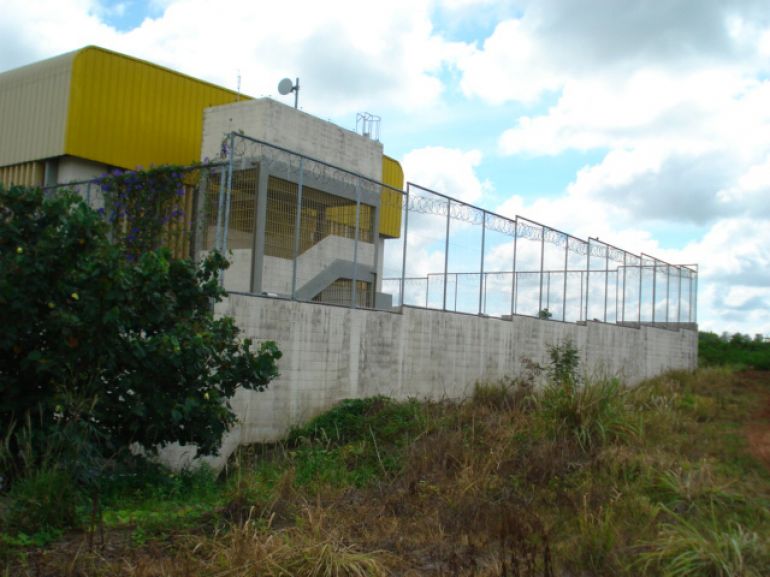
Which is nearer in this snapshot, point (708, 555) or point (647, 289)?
point (708, 555)

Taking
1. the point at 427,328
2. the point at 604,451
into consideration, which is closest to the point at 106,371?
the point at 604,451

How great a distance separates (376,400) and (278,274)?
2.62 meters

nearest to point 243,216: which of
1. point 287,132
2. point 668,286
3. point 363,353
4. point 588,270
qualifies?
point 363,353

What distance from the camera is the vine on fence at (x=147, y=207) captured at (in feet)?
38.3

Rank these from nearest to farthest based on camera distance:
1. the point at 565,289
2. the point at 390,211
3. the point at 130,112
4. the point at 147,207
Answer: the point at 147,207, the point at 390,211, the point at 130,112, the point at 565,289

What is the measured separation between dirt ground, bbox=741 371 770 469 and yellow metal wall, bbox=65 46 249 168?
11519mm

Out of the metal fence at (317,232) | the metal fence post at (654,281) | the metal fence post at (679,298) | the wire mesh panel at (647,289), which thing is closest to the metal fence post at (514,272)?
the metal fence at (317,232)

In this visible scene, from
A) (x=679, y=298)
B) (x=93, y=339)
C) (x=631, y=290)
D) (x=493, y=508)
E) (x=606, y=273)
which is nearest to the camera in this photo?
(x=493, y=508)

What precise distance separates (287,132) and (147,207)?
17.2 ft

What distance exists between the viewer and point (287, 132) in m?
16.4

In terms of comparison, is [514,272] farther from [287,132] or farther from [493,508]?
[493,508]

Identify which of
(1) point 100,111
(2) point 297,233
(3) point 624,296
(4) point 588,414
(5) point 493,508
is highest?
(1) point 100,111

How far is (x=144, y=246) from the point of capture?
1173cm

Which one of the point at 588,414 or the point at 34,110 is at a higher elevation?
the point at 34,110
